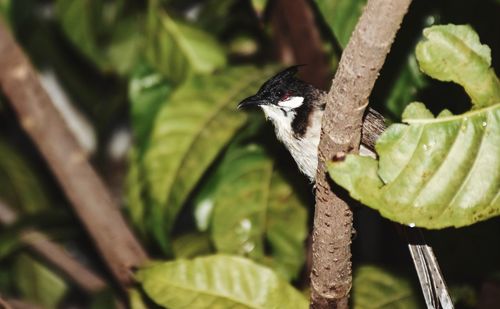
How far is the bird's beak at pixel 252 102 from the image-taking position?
2221 mm

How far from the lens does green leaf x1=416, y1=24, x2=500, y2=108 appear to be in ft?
4.35

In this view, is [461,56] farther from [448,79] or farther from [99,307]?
[99,307]

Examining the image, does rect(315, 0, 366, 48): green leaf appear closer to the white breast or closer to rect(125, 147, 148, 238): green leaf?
the white breast

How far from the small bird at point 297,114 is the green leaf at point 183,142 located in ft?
0.38

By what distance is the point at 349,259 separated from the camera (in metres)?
1.54

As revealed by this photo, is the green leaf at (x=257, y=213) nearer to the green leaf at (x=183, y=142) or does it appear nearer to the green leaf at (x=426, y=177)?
the green leaf at (x=183, y=142)

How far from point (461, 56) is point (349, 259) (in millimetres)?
469

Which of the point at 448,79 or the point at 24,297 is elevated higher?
the point at 448,79

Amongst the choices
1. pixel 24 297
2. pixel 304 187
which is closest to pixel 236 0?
pixel 304 187

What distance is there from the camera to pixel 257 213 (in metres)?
2.33

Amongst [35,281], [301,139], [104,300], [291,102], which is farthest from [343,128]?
[35,281]

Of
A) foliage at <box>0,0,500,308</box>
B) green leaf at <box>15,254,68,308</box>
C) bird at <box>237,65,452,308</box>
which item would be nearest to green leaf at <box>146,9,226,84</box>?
foliage at <box>0,0,500,308</box>

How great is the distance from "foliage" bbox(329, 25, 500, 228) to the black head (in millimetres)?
922

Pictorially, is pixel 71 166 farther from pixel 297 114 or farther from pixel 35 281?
pixel 35 281
